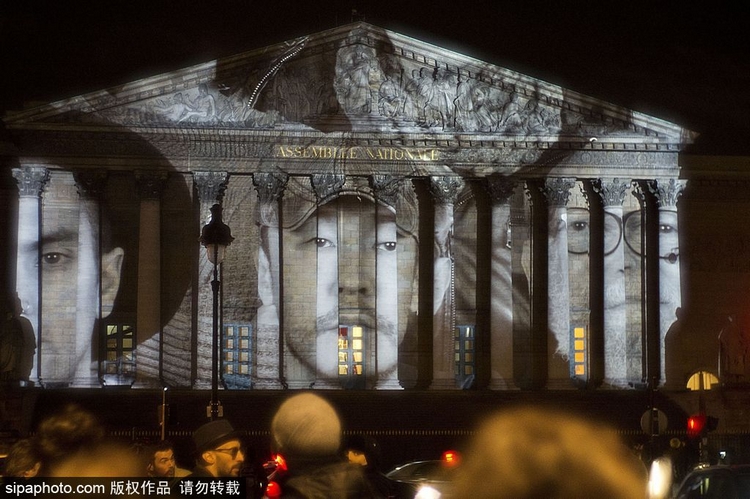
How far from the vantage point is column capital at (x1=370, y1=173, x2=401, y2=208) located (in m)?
39.8

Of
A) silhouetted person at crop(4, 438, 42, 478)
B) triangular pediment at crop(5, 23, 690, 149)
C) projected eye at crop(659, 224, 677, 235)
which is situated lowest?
silhouetted person at crop(4, 438, 42, 478)

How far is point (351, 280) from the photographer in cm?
4084

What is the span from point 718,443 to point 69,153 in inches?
861

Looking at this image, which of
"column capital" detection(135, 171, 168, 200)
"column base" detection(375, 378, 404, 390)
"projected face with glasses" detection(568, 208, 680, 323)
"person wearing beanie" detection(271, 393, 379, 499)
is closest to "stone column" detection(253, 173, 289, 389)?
"column capital" detection(135, 171, 168, 200)

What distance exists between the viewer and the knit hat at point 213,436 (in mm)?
8328

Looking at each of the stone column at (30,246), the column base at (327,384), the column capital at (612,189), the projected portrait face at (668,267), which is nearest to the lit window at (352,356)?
the column base at (327,384)

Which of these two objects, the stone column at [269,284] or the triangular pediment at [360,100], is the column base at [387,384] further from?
the triangular pediment at [360,100]

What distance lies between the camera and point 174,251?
132 ft

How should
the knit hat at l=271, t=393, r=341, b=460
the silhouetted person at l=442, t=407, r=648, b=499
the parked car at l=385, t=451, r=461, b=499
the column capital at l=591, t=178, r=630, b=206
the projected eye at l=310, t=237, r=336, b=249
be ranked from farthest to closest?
the column capital at l=591, t=178, r=630, b=206 → the projected eye at l=310, t=237, r=336, b=249 → the parked car at l=385, t=451, r=461, b=499 → the knit hat at l=271, t=393, r=341, b=460 → the silhouetted person at l=442, t=407, r=648, b=499

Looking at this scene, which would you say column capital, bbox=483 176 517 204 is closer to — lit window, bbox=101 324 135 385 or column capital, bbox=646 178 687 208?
column capital, bbox=646 178 687 208

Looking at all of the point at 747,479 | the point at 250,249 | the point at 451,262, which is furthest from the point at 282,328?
the point at 747,479

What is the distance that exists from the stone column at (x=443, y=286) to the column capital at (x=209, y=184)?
7.05m

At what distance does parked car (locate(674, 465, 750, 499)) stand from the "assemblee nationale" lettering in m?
27.8

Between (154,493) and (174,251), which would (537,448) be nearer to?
(154,493)
